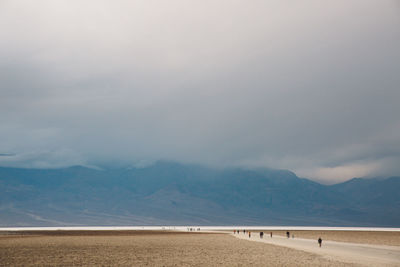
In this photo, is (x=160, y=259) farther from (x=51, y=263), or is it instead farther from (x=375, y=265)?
(x=375, y=265)

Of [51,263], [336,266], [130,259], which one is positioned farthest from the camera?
[130,259]

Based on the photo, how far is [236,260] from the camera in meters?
37.4

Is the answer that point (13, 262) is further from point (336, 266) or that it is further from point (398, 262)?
point (398, 262)

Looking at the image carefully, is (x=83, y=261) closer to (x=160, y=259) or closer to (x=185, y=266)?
(x=160, y=259)

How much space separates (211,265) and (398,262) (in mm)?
14260

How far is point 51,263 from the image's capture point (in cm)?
3522

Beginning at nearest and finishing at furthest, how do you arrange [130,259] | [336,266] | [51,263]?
[336,266] < [51,263] < [130,259]

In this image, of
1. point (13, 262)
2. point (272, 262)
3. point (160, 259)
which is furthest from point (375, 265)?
point (13, 262)

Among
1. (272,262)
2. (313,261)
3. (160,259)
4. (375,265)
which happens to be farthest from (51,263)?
(375,265)

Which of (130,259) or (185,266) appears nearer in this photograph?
(185,266)

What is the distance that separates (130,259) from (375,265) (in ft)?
60.6

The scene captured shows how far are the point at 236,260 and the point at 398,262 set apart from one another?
A: 1215 cm

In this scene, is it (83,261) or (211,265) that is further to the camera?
(83,261)

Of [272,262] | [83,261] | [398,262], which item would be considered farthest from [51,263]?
[398,262]
